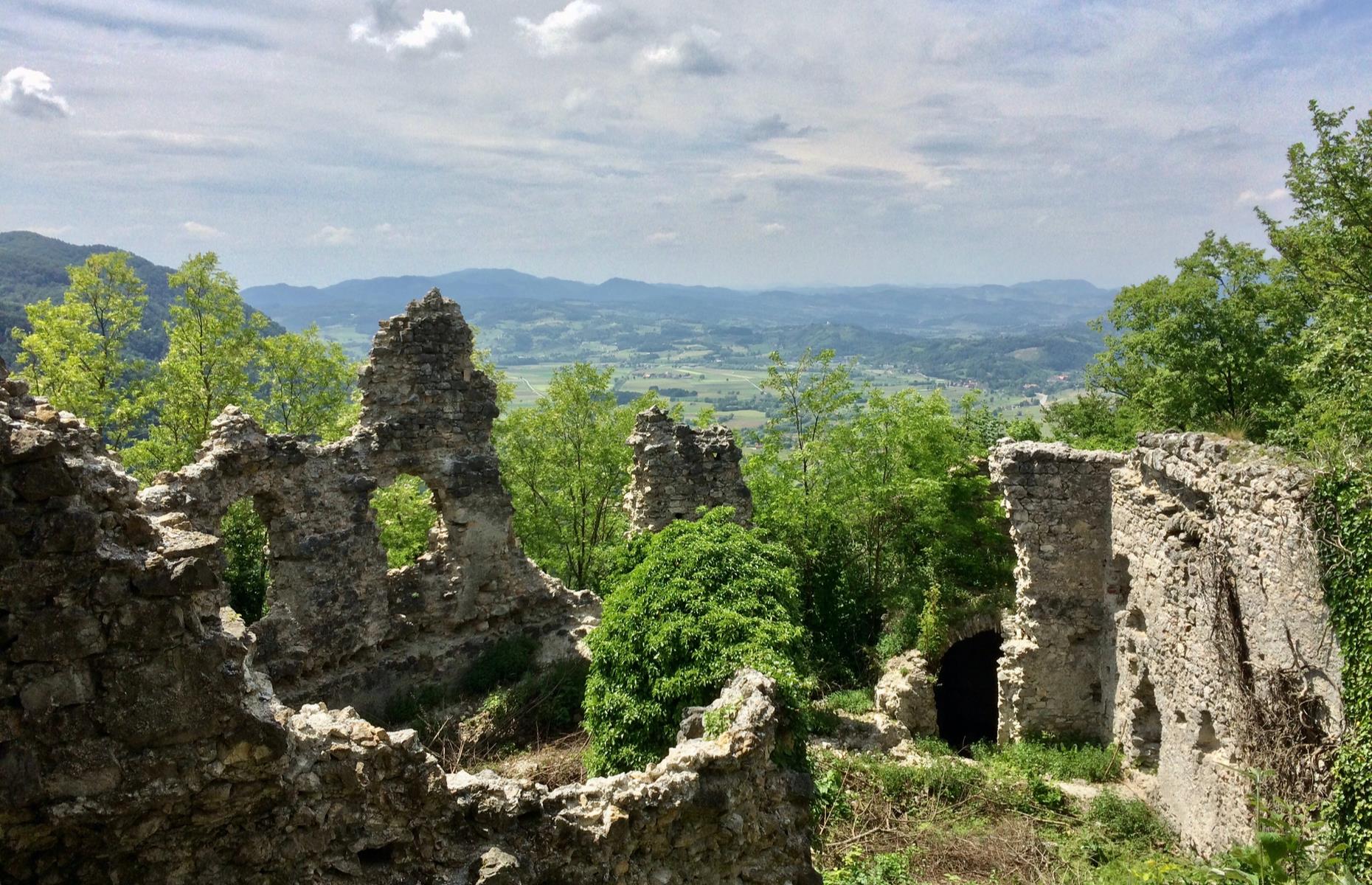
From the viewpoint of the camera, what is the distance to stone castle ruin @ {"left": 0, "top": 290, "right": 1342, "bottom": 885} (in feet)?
17.6

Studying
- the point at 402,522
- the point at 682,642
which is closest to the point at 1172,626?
the point at 682,642

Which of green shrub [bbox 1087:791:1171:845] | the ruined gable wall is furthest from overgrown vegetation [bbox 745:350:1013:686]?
green shrub [bbox 1087:791:1171:845]

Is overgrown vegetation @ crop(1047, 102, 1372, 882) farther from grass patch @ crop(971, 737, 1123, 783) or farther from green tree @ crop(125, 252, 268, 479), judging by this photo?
green tree @ crop(125, 252, 268, 479)

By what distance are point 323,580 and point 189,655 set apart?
10.3 m

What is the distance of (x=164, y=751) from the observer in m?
5.58

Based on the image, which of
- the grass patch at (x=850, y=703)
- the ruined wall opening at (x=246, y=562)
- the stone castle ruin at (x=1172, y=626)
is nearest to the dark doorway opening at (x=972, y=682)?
the stone castle ruin at (x=1172, y=626)

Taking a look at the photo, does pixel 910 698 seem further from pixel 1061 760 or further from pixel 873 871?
pixel 873 871

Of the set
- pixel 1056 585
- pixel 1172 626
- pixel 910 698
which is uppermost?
pixel 1172 626

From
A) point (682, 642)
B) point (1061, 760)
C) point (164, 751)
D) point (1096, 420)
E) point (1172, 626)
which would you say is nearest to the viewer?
point (164, 751)

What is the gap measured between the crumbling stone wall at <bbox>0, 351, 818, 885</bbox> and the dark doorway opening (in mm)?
15248

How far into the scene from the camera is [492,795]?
7.47 m

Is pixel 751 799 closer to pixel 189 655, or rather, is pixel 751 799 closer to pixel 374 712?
pixel 189 655

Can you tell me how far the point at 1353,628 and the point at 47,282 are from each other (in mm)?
112215

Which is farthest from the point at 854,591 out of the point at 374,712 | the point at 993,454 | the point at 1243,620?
the point at 374,712
